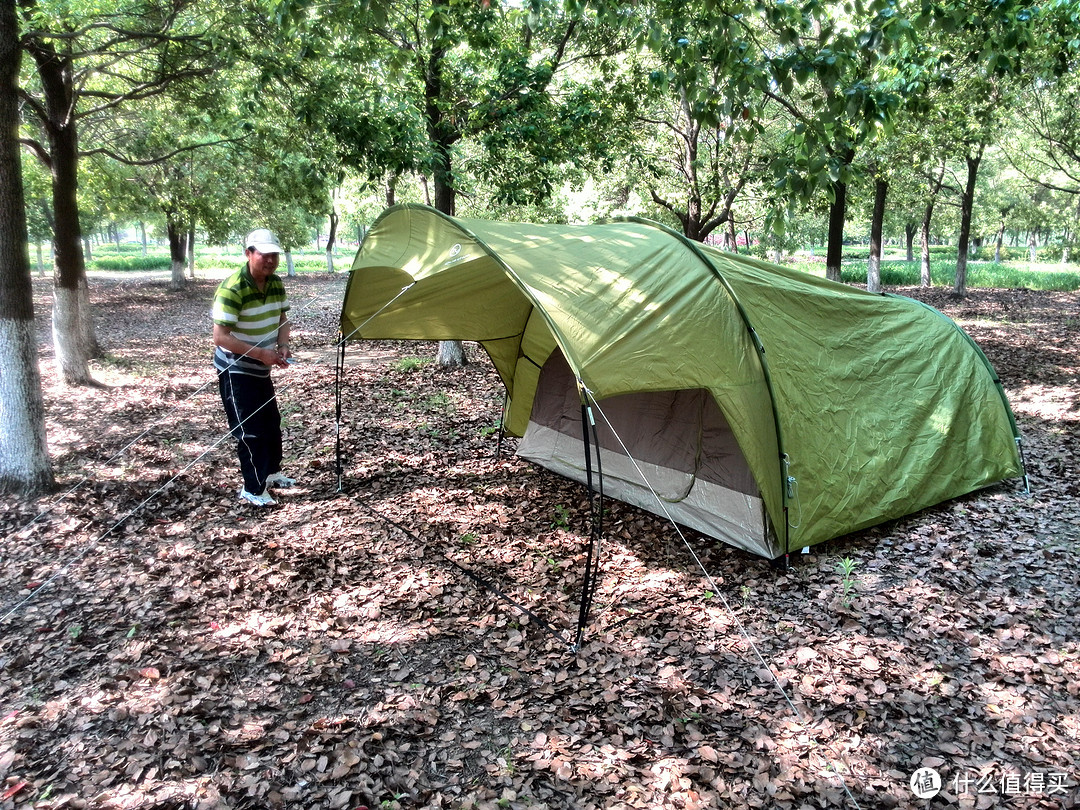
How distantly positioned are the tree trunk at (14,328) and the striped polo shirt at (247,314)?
141cm

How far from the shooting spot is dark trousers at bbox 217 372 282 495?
4965 mm

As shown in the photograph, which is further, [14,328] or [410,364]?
[410,364]

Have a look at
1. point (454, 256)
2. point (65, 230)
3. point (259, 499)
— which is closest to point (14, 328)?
point (259, 499)

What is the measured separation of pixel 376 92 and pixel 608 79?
406cm

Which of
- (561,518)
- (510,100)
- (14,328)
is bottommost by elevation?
(561,518)

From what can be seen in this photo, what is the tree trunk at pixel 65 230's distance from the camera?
338 inches

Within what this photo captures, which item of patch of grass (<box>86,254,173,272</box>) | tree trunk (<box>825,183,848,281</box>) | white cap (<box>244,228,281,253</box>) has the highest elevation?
patch of grass (<box>86,254,173,272</box>)

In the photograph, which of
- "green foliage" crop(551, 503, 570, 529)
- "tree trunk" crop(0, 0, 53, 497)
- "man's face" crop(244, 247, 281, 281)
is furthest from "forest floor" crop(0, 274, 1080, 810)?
"man's face" crop(244, 247, 281, 281)

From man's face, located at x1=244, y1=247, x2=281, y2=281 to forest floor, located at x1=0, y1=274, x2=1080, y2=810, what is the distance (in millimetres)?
1827

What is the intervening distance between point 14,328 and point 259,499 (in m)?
2.18

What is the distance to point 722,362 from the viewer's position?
4109 mm

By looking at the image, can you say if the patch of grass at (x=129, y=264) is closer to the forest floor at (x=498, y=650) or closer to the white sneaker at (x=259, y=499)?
the forest floor at (x=498, y=650)

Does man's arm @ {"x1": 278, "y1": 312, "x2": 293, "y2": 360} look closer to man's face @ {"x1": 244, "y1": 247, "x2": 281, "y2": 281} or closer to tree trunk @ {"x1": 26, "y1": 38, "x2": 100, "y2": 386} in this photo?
man's face @ {"x1": 244, "y1": 247, "x2": 281, "y2": 281}

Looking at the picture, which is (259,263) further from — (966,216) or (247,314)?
(966,216)
